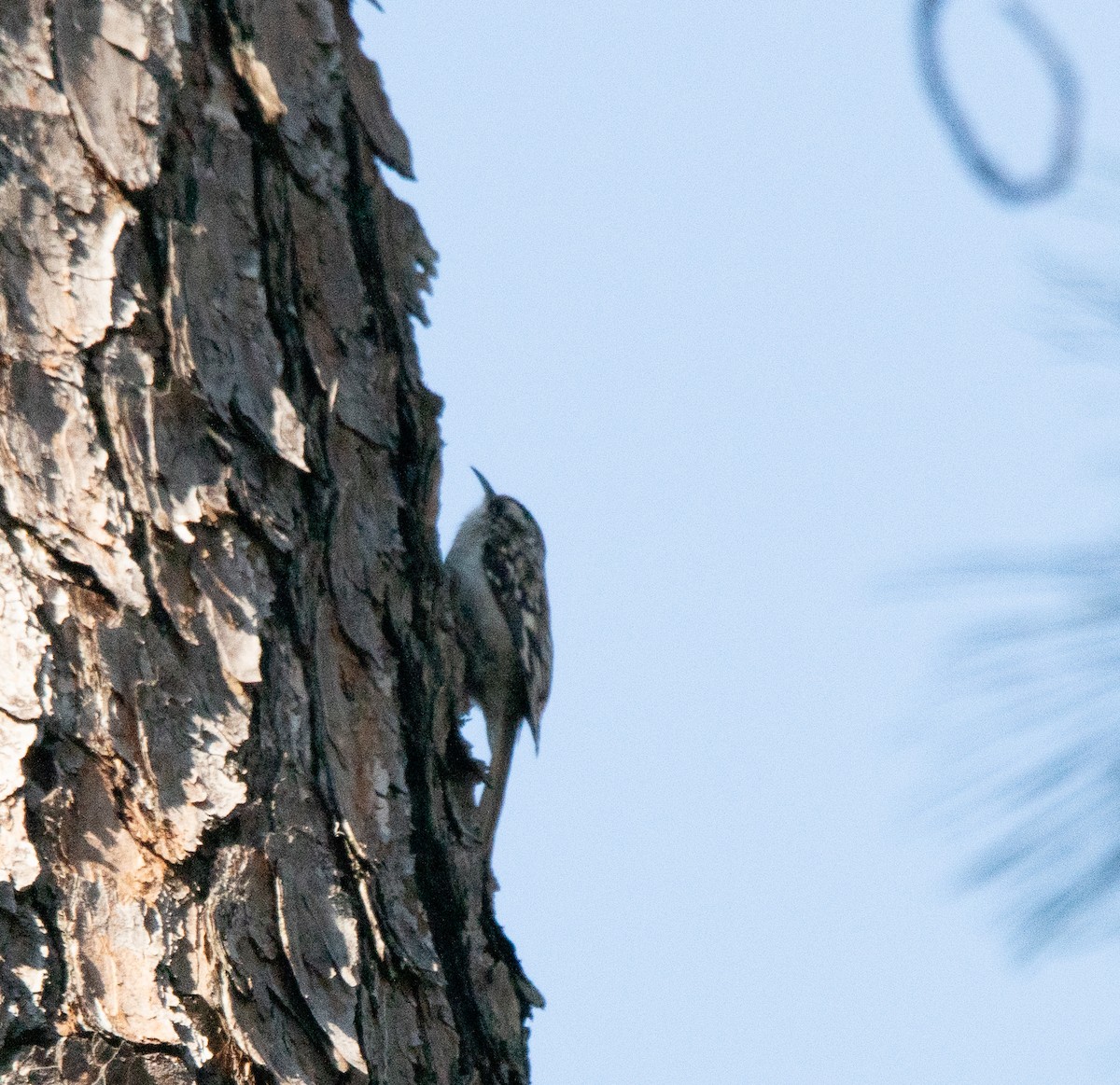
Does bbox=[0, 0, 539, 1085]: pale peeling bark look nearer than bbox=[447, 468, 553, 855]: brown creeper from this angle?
Yes

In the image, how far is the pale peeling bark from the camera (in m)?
1.57

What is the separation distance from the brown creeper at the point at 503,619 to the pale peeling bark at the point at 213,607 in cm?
174

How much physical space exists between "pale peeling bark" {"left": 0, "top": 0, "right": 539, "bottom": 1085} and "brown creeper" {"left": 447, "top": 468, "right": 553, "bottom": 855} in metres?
1.74

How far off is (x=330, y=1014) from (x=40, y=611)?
0.47 metres

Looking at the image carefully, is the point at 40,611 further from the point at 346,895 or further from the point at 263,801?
the point at 346,895

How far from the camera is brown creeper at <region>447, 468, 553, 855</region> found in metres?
3.77

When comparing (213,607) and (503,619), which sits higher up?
(503,619)

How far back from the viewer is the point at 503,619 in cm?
A: 379

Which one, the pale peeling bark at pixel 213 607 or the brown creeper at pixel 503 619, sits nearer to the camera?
the pale peeling bark at pixel 213 607

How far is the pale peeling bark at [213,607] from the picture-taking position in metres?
1.57

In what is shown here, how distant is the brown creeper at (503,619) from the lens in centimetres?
377

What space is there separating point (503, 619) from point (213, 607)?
2.10 m

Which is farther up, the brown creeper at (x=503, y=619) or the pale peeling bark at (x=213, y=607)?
the brown creeper at (x=503, y=619)

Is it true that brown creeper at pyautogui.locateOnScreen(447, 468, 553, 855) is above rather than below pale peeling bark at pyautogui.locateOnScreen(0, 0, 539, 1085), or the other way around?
above
